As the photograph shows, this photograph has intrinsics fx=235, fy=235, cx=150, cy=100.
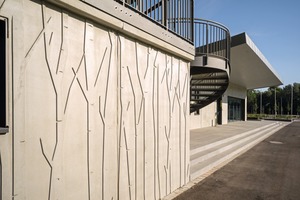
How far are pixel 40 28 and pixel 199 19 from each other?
6.12 meters

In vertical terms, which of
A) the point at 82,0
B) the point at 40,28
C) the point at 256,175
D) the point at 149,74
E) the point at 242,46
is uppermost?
the point at 242,46

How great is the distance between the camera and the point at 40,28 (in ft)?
7.68

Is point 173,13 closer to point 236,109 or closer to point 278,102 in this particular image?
point 236,109

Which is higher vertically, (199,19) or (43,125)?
(199,19)

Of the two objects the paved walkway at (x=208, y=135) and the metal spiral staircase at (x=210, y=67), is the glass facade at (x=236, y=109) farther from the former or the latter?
the metal spiral staircase at (x=210, y=67)

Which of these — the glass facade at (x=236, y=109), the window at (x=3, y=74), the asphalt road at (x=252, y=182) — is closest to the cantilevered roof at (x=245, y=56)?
the asphalt road at (x=252, y=182)

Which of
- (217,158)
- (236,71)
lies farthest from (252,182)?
(236,71)

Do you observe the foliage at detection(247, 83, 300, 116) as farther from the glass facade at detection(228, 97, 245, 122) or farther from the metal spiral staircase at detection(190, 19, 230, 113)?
the metal spiral staircase at detection(190, 19, 230, 113)

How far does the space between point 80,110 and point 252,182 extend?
459cm

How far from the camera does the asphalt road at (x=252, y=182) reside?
4.65 m

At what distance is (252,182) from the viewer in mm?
5484

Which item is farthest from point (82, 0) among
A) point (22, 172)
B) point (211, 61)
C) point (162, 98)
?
point (211, 61)

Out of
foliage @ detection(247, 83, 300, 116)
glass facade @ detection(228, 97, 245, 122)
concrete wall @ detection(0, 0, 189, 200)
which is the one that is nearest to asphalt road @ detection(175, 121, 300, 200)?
concrete wall @ detection(0, 0, 189, 200)

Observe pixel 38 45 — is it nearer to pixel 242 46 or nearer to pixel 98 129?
pixel 98 129
